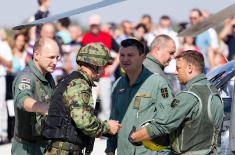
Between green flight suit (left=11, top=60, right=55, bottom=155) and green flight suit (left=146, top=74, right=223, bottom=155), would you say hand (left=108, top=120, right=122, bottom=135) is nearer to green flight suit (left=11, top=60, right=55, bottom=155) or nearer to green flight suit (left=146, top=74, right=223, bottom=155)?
green flight suit (left=146, top=74, right=223, bottom=155)

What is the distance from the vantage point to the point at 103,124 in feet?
25.4

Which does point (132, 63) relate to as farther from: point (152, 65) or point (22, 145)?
point (22, 145)

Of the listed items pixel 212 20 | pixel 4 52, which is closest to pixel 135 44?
pixel 212 20

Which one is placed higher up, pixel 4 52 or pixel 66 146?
pixel 4 52

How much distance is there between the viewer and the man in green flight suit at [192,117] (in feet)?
24.3

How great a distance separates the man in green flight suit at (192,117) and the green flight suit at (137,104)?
654 mm

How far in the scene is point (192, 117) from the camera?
24.3ft

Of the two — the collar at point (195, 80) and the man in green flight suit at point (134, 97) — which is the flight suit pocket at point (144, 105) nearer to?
the man in green flight suit at point (134, 97)

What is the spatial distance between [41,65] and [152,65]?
1.16 meters

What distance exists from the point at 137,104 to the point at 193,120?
3.47 feet

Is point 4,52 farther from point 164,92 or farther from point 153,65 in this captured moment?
point 164,92

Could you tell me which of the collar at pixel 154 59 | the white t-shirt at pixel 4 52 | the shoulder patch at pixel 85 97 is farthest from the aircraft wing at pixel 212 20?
the white t-shirt at pixel 4 52

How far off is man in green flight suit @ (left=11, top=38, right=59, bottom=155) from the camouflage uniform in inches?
31.0

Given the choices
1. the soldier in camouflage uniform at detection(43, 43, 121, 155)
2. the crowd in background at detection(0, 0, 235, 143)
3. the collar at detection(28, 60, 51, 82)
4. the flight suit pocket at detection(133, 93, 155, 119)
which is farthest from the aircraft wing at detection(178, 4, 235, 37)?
the crowd in background at detection(0, 0, 235, 143)
